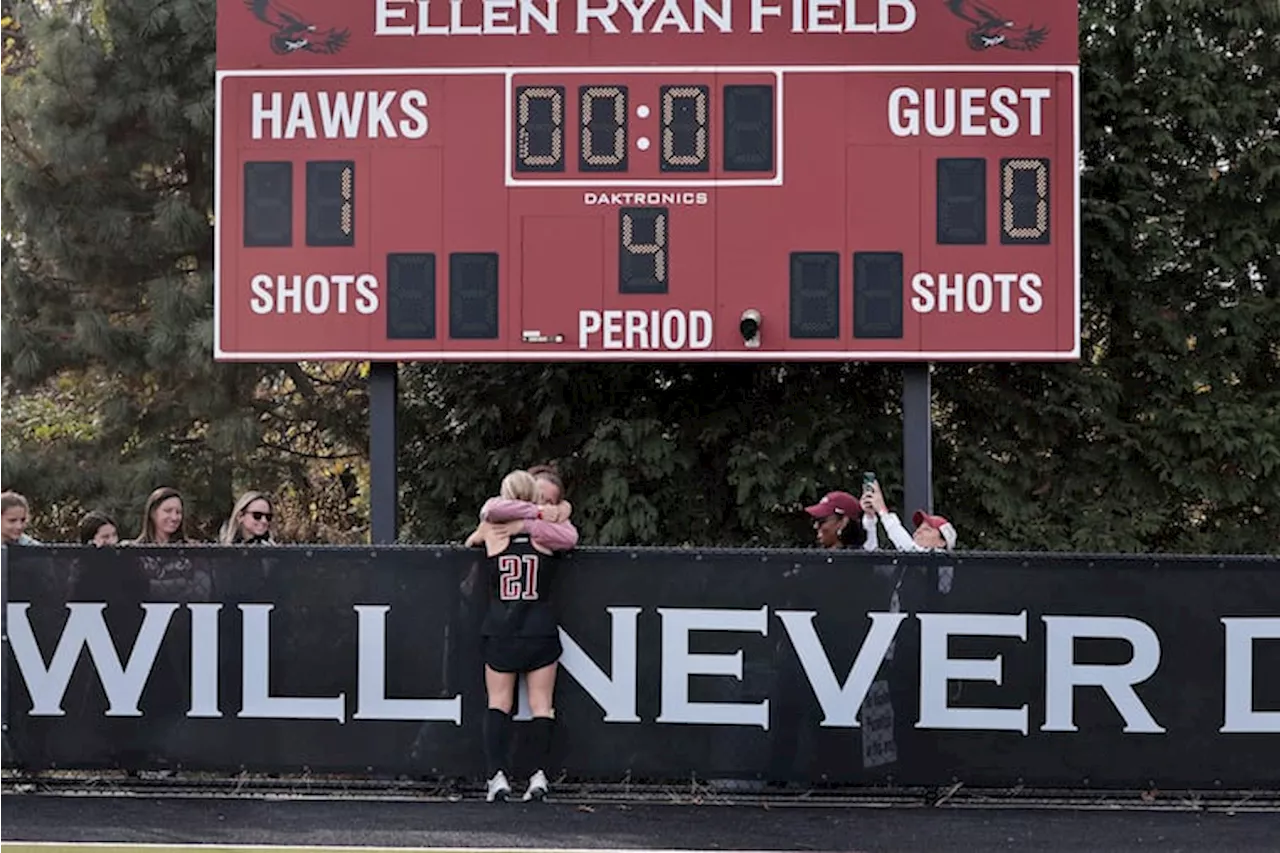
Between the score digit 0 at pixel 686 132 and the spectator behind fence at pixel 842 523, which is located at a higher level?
the score digit 0 at pixel 686 132

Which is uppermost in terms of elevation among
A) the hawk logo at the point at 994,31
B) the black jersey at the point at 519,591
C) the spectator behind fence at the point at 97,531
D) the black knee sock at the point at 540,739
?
the hawk logo at the point at 994,31

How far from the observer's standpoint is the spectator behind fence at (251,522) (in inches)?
406

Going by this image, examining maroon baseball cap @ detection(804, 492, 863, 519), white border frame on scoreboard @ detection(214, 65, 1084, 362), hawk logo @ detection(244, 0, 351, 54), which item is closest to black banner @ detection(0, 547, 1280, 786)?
maroon baseball cap @ detection(804, 492, 863, 519)

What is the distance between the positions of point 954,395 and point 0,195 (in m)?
7.90

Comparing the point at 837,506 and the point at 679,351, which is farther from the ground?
the point at 679,351

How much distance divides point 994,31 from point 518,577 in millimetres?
5545

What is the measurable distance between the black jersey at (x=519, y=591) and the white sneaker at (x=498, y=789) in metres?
0.65

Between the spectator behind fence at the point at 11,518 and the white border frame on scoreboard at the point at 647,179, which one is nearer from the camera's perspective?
the spectator behind fence at the point at 11,518

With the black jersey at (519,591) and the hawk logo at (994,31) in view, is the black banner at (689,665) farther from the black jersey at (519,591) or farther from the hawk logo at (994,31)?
→ the hawk logo at (994,31)

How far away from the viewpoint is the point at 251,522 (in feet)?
33.8

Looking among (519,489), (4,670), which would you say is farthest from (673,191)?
(4,670)

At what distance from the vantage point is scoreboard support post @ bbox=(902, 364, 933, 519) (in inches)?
516

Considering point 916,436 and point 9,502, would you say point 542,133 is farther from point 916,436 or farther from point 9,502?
point 9,502

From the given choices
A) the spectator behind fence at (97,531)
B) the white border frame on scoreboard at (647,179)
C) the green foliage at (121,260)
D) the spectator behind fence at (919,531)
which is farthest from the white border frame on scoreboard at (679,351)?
the green foliage at (121,260)
